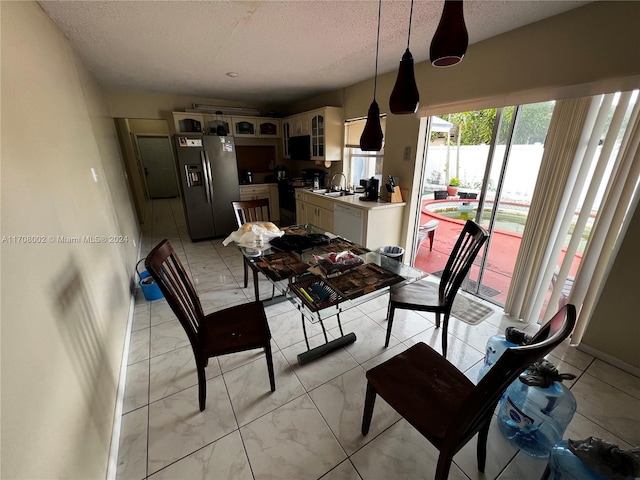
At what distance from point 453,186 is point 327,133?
2.02m

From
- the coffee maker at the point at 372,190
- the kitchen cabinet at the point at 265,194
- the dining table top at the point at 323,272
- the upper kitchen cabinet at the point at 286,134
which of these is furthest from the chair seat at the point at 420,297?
the upper kitchen cabinet at the point at 286,134

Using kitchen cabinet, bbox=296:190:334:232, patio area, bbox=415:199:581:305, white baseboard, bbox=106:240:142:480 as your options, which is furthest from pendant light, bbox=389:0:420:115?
kitchen cabinet, bbox=296:190:334:232

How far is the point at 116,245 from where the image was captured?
2.39m

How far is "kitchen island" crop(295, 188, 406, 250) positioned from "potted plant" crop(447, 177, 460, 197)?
2.86ft

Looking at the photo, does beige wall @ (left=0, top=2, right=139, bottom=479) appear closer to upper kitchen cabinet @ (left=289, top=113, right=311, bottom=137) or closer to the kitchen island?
the kitchen island

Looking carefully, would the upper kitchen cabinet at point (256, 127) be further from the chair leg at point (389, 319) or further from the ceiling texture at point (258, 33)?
the chair leg at point (389, 319)

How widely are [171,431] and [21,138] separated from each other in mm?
1615

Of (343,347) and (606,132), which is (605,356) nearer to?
(606,132)

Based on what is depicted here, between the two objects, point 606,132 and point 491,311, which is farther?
point 491,311

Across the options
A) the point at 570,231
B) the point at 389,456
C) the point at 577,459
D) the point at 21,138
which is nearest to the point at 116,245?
the point at 21,138

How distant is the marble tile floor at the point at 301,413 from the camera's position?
1.29 metres

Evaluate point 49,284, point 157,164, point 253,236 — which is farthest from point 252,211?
point 157,164

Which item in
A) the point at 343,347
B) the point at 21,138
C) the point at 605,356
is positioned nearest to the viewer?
the point at 21,138

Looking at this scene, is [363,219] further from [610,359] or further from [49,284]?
[49,284]
